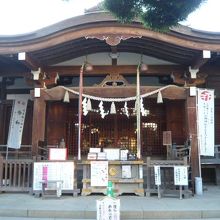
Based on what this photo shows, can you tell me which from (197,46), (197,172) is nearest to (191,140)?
(197,172)

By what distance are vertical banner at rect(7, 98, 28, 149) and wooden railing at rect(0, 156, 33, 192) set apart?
2412 millimetres

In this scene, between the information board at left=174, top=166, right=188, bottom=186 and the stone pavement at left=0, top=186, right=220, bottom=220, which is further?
the information board at left=174, top=166, right=188, bottom=186

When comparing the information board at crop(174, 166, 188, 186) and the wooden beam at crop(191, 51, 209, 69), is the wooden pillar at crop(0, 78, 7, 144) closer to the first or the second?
the information board at crop(174, 166, 188, 186)

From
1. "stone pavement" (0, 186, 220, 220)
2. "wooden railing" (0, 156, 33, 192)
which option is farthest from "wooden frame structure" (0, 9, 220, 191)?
"stone pavement" (0, 186, 220, 220)

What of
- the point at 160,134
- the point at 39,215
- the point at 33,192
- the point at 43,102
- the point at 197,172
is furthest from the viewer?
the point at 160,134

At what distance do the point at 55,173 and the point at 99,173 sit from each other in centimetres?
146

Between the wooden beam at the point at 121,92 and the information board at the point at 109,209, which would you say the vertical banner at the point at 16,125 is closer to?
the wooden beam at the point at 121,92

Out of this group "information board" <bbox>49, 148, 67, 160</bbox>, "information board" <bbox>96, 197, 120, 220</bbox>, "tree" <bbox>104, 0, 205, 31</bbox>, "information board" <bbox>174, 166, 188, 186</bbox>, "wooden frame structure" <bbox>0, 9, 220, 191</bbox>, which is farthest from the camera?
"wooden frame structure" <bbox>0, 9, 220, 191</bbox>

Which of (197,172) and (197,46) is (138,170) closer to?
(197,172)

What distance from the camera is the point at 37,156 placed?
12.6m

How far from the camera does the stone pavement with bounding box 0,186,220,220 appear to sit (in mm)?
9211

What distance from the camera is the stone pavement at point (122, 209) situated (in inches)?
363

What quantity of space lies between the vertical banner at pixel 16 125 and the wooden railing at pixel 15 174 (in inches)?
95.0

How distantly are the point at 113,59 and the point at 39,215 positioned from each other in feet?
23.4
